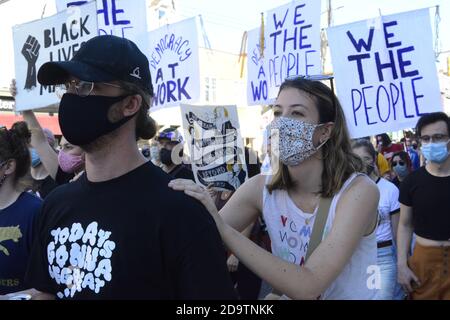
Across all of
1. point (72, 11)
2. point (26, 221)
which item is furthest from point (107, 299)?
point (72, 11)

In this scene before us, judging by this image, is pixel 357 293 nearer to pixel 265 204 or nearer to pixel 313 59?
pixel 265 204

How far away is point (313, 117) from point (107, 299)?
130 centimetres

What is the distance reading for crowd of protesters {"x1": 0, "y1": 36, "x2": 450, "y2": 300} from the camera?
58.4 inches

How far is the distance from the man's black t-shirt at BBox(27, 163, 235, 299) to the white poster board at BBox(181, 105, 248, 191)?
2.56 metres

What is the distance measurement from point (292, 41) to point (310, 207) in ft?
13.9

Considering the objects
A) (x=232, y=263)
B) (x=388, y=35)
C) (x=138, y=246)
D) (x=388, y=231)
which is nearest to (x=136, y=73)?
(x=138, y=246)

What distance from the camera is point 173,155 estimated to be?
226 inches

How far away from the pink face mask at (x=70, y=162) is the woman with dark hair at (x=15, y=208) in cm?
67

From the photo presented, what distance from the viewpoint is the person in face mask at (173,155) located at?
557cm

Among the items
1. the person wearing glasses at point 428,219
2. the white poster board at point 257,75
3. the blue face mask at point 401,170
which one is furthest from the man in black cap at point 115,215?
the blue face mask at point 401,170

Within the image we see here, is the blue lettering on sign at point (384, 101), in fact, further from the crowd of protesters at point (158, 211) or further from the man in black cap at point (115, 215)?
the man in black cap at point (115, 215)

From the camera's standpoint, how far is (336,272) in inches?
74.5

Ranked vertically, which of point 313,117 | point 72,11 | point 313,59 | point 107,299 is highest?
point 72,11

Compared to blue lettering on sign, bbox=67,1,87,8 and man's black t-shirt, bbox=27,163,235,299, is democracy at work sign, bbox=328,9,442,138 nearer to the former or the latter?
blue lettering on sign, bbox=67,1,87,8
